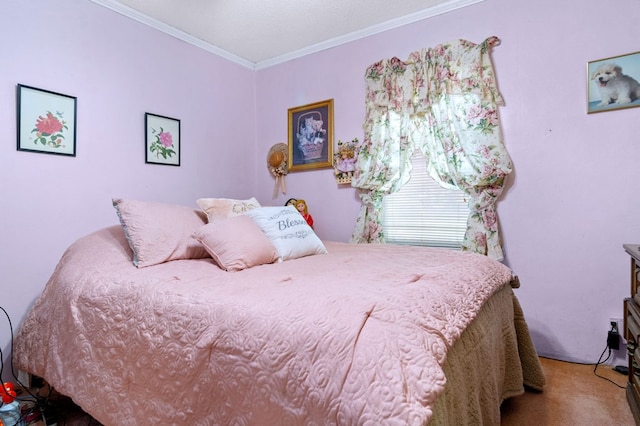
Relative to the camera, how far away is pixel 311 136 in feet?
10.7

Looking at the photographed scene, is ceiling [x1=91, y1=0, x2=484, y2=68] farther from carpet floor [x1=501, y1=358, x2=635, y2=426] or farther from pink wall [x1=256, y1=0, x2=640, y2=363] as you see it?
carpet floor [x1=501, y1=358, x2=635, y2=426]

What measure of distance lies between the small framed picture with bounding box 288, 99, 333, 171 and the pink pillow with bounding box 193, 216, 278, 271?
146cm

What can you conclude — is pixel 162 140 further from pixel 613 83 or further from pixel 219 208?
pixel 613 83

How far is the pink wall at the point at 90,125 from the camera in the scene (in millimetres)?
1979

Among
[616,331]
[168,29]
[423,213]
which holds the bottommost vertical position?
[616,331]

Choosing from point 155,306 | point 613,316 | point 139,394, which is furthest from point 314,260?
point 613,316

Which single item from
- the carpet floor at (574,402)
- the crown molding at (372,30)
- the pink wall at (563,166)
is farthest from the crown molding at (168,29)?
the carpet floor at (574,402)

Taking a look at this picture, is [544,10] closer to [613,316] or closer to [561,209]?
[561,209]

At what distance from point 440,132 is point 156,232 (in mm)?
2024

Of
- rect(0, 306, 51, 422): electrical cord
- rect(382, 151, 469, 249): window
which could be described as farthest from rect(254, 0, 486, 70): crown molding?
rect(0, 306, 51, 422): electrical cord

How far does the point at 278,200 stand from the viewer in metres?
3.52

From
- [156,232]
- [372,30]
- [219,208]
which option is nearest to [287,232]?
[219,208]

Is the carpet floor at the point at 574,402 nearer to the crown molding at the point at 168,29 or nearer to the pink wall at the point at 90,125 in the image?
the pink wall at the point at 90,125

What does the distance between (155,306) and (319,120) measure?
2.38 m
